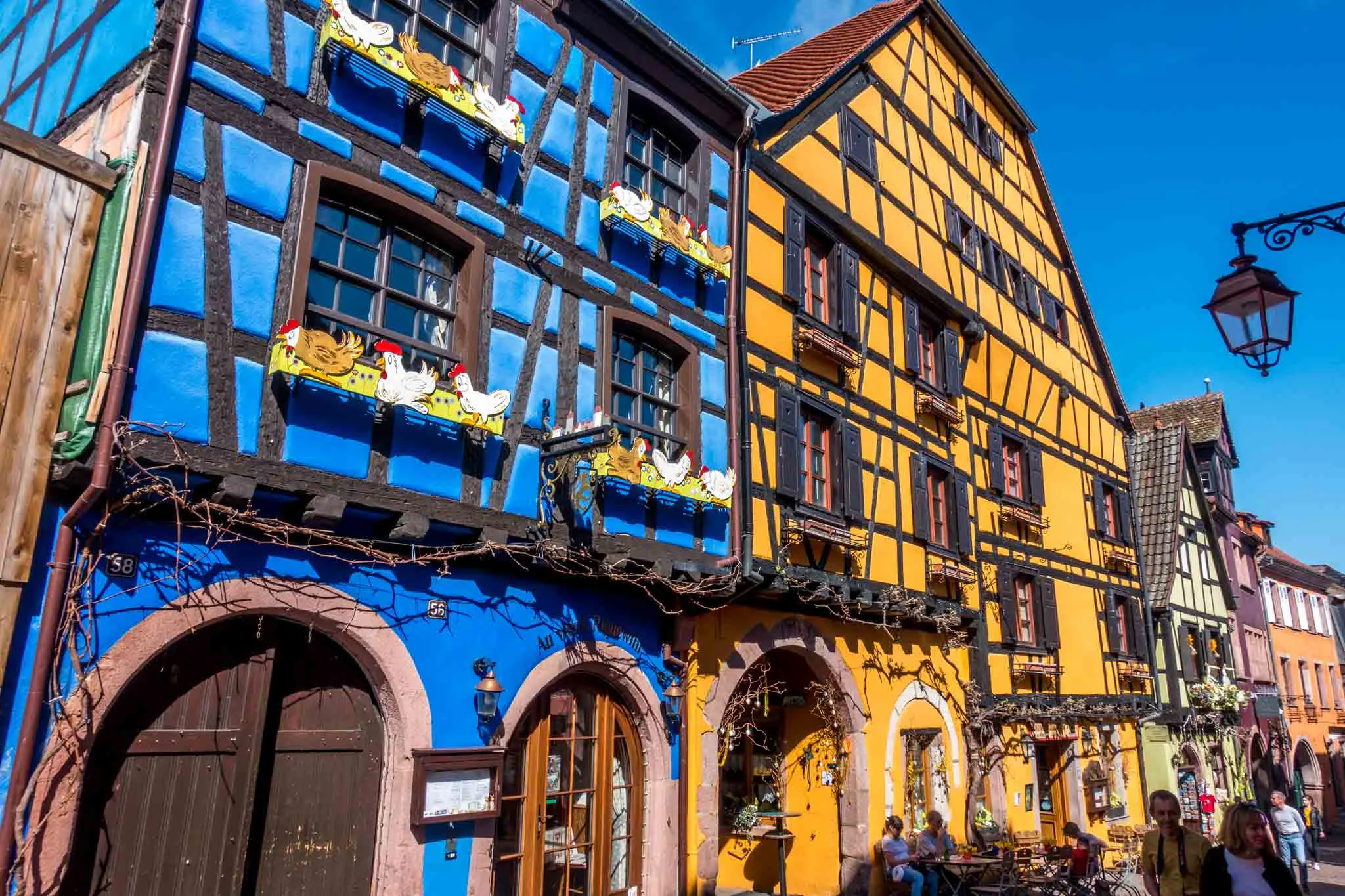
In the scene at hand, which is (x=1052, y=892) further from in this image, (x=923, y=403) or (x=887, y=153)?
(x=887, y=153)

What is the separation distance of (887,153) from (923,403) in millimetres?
3773

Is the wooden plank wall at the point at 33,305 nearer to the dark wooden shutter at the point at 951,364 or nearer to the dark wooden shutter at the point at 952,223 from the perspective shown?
the dark wooden shutter at the point at 951,364

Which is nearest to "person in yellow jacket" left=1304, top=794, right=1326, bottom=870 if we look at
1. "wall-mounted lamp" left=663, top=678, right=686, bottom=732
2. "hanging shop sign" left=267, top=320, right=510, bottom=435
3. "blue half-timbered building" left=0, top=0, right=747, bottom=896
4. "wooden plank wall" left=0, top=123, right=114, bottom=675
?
"wall-mounted lamp" left=663, top=678, right=686, bottom=732

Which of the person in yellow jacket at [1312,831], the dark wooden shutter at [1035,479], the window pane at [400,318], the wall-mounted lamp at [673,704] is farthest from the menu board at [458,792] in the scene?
the person in yellow jacket at [1312,831]

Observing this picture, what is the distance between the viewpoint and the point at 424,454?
22.3ft

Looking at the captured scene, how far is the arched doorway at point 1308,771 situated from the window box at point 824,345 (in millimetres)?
23000

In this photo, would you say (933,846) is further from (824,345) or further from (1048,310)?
(1048,310)

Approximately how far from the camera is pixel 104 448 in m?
4.97

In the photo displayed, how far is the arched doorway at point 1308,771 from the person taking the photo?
88.2 ft

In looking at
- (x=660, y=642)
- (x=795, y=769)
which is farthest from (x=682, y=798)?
(x=795, y=769)

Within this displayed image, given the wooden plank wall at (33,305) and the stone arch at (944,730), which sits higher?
the wooden plank wall at (33,305)

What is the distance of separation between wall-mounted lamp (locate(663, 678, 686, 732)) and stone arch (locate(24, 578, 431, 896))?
2.63m

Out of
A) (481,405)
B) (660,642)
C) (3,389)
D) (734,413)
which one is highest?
(734,413)

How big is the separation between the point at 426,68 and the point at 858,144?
7653 millimetres
